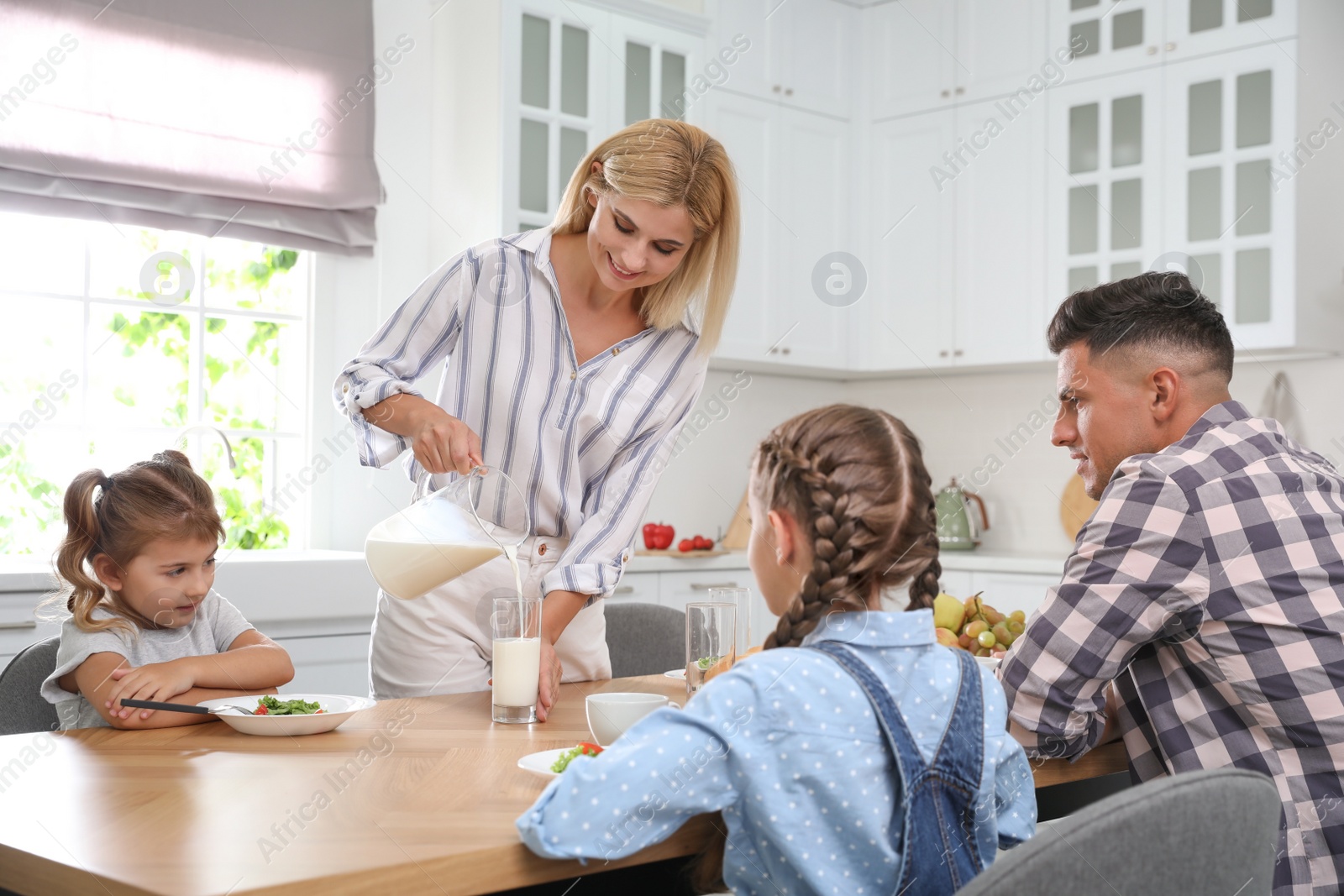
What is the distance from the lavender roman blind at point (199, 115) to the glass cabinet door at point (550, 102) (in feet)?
1.34

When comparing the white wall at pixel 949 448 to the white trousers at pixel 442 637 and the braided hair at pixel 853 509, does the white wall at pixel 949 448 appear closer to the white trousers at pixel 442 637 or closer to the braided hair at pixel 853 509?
the white trousers at pixel 442 637

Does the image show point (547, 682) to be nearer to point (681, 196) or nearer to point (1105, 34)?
point (681, 196)

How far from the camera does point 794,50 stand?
14.3ft

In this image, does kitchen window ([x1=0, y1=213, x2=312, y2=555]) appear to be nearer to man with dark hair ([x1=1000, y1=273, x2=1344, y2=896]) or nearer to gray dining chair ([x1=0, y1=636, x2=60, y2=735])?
gray dining chair ([x1=0, y1=636, x2=60, y2=735])

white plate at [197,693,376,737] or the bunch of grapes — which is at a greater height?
the bunch of grapes

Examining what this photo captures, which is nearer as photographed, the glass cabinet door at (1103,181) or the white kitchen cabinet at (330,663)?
the white kitchen cabinet at (330,663)

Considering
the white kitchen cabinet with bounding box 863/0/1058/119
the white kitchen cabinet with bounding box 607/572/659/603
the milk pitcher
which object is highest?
the white kitchen cabinet with bounding box 863/0/1058/119

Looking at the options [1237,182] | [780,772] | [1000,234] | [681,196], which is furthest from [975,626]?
[1000,234]

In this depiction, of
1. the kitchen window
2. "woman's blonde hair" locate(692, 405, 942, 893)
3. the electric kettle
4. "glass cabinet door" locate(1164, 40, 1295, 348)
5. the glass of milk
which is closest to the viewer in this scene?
"woman's blonde hair" locate(692, 405, 942, 893)

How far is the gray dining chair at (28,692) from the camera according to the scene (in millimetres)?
1607

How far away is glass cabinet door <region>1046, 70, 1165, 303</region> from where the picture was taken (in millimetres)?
3809

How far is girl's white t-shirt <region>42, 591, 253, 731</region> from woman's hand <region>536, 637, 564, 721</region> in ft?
1.44

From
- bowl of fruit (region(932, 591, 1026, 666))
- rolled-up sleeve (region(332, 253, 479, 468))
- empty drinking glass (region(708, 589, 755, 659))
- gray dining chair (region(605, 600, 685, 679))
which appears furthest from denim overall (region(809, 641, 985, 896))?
gray dining chair (region(605, 600, 685, 679))

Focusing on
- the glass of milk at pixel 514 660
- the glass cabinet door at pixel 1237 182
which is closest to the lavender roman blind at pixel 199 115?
the glass of milk at pixel 514 660
